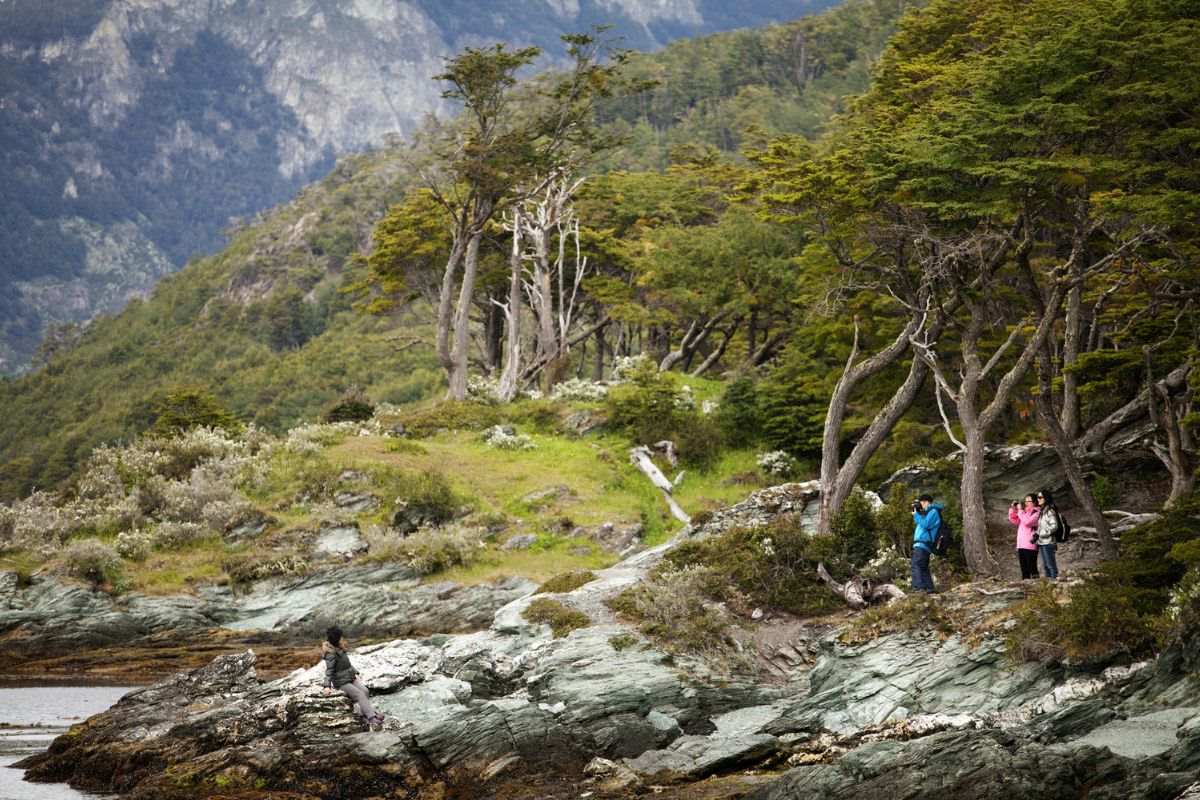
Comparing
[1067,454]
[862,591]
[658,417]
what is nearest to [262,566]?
[658,417]

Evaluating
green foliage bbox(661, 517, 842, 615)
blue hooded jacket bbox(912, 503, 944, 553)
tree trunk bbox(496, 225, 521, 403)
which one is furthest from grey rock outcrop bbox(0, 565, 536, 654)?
tree trunk bbox(496, 225, 521, 403)

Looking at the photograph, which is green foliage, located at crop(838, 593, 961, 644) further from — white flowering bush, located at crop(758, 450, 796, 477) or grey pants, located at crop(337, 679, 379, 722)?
white flowering bush, located at crop(758, 450, 796, 477)

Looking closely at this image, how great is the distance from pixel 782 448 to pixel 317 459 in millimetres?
13494

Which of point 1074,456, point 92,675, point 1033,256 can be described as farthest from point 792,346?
point 92,675

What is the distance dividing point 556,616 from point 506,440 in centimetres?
1689

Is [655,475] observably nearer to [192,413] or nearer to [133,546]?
[133,546]

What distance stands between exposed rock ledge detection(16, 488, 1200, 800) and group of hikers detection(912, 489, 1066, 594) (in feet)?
4.81

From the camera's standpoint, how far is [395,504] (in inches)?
1247

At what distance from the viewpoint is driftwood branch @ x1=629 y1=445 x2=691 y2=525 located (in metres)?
33.2

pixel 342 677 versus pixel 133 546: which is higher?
pixel 133 546

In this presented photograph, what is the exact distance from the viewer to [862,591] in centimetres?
2142

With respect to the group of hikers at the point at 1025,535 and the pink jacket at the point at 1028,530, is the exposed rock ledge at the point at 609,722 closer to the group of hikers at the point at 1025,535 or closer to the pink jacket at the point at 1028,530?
the group of hikers at the point at 1025,535

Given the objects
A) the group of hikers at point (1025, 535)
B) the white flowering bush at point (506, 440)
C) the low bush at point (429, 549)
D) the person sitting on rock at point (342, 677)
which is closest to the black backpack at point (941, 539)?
the group of hikers at point (1025, 535)

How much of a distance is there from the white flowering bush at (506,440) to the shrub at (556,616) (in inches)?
618
